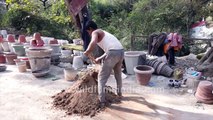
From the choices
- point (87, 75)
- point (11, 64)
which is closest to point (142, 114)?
point (87, 75)

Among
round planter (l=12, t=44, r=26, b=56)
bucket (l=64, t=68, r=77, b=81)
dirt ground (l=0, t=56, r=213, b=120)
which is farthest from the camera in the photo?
round planter (l=12, t=44, r=26, b=56)

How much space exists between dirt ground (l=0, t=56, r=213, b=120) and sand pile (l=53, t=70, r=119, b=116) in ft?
0.45

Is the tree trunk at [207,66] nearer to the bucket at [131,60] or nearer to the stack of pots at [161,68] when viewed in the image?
the stack of pots at [161,68]

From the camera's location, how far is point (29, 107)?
4383mm

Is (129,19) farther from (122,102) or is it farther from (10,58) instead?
(122,102)

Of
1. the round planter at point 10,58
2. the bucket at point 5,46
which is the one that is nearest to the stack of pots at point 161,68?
the round planter at point 10,58

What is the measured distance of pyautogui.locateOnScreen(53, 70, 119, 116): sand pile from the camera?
417 centimetres

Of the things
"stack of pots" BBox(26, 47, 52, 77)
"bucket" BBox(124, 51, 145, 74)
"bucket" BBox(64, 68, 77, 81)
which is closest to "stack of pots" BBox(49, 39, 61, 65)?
"stack of pots" BBox(26, 47, 52, 77)

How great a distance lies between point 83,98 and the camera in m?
4.31

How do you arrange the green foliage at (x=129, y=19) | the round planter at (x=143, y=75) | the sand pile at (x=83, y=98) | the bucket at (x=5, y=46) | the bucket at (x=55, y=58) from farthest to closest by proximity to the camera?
the green foliage at (x=129, y=19) → the bucket at (x=5, y=46) → the bucket at (x=55, y=58) → the round planter at (x=143, y=75) → the sand pile at (x=83, y=98)

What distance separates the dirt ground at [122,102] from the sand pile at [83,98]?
0.45 feet

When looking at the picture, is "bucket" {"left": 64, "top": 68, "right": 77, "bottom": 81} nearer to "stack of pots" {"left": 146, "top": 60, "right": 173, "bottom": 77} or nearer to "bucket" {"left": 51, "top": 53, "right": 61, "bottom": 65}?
"bucket" {"left": 51, "top": 53, "right": 61, "bottom": 65}

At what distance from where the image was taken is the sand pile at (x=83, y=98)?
417cm

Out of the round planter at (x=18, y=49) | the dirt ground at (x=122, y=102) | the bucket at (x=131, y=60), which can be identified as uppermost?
the round planter at (x=18, y=49)
